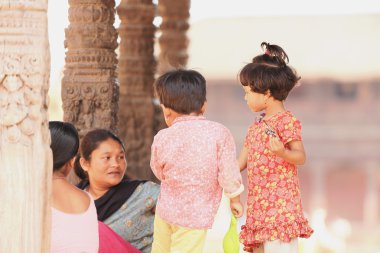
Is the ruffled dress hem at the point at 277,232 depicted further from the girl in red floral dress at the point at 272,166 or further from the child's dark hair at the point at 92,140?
the child's dark hair at the point at 92,140

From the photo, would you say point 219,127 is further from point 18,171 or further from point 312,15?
point 312,15

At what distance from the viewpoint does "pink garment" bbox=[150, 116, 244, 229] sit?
5414 millimetres

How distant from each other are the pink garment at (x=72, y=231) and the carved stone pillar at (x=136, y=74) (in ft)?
17.3

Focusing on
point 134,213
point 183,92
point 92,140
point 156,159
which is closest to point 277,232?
point 156,159

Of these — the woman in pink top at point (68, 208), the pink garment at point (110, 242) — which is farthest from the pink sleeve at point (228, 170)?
the pink garment at point (110, 242)

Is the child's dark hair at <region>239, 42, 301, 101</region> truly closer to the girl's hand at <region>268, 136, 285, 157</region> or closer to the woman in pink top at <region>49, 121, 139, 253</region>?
the girl's hand at <region>268, 136, 285, 157</region>

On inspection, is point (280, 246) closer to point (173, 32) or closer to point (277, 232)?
point (277, 232)

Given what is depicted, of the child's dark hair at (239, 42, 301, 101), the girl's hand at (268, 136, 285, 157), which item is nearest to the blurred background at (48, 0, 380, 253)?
the child's dark hair at (239, 42, 301, 101)

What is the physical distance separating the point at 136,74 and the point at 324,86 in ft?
56.0

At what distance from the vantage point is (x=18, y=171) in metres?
4.68

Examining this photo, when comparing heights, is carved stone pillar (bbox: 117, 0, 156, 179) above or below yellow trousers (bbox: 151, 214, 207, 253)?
above

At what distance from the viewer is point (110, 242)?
611cm

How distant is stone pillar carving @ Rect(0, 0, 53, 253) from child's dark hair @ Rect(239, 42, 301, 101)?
4.54 ft

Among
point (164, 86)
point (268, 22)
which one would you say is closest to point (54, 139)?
point (164, 86)
